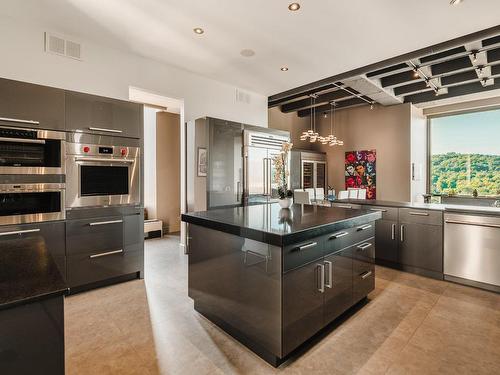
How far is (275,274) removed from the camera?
1.82 meters

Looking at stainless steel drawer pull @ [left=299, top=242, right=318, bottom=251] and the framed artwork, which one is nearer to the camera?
stainless steel drawer pull @ [left=299, top=242, right=318, bottom=251]

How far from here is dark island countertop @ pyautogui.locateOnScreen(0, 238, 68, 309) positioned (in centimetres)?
86

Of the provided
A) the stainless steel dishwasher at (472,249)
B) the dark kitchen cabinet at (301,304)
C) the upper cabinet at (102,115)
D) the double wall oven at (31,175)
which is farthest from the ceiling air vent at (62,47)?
the stainless steel dishwasher at (472,249)

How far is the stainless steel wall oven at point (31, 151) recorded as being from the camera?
261 centimetres

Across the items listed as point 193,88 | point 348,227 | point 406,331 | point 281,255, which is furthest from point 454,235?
point 193,88

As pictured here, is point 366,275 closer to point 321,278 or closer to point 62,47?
point 321,278

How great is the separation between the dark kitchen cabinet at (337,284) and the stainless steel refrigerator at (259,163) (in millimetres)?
2535

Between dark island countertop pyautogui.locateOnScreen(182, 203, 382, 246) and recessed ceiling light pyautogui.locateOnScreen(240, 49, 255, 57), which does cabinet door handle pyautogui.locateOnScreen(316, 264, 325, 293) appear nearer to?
dark island countertop pyautogui.locateOnScreen(182, 203, 382, 246)

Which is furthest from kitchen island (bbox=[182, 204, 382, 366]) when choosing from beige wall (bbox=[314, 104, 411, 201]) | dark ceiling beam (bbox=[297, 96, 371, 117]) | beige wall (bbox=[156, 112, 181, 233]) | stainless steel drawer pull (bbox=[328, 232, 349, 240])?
dark ceiling beam (bbox=[297, 96, 371, 117])

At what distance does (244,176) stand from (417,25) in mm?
3244

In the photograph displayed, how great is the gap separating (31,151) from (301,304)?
9.85 ft

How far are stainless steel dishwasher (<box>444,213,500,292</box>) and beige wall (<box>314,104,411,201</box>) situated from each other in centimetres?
332

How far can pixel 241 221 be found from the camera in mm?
2195

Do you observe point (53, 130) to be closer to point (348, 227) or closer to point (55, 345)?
point (55, 345)
